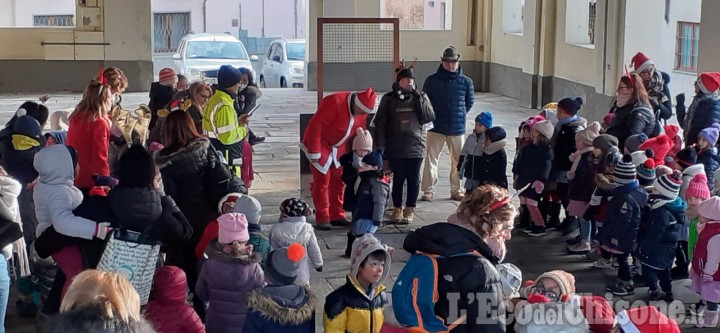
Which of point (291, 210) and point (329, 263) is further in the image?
point (329, 263)

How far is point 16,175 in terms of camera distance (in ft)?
26.3

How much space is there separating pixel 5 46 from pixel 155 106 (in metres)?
13.5

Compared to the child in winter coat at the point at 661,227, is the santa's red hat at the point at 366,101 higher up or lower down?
higher up

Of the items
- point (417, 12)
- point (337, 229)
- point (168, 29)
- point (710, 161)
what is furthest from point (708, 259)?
point (168, 29)

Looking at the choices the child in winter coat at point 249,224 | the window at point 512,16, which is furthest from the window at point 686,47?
the child in winter coat at point 249,224

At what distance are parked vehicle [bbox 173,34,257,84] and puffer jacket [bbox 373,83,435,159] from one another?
45.5 feet

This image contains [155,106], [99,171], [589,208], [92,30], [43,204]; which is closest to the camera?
[43,204]

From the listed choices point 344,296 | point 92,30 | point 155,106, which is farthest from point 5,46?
point 344,296

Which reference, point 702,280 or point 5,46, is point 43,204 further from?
point 5,46

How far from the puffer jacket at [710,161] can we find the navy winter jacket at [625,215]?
1.19 metres

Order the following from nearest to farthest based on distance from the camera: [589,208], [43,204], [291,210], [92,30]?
1. [43,204]
2. [291,210]
3. [589,208]
4. [92,30]

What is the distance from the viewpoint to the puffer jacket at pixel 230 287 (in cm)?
619

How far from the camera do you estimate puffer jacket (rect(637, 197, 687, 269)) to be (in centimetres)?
805

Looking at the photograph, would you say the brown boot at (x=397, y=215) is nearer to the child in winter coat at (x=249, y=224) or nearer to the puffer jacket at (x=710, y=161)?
the puffer jacket at (x=710, y=161)
